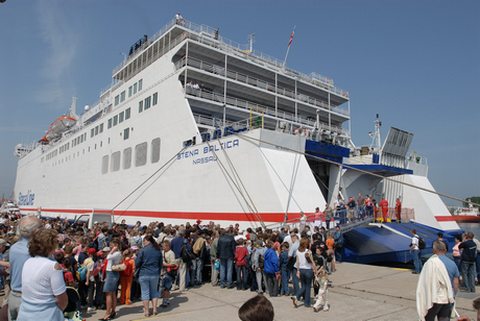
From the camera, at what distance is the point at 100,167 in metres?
27.4

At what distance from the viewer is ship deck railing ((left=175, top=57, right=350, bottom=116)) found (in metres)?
20.3

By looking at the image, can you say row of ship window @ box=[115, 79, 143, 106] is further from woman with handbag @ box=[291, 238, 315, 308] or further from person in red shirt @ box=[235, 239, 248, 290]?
woman with handbag @ box=[291, 238, 315, 308]

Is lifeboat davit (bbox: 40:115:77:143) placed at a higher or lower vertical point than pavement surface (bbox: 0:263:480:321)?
higher

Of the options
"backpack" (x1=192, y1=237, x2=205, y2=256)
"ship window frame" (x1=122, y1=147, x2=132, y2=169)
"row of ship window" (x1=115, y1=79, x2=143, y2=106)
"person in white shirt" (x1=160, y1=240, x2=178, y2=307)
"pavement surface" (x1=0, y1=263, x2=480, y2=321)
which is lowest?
"pavement surface" (x1=0, y1=263, x2=480, y2=321)

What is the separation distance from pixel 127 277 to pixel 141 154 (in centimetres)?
1531

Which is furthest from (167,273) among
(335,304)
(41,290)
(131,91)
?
(131,91)

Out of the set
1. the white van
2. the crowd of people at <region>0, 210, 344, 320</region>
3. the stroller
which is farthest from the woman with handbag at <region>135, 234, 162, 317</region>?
the white van

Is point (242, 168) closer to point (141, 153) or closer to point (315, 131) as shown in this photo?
point (315, 131)

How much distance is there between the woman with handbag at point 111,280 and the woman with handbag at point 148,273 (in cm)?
43

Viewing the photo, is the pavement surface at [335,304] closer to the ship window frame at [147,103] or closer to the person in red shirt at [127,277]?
the person in red shirt at [127,277]

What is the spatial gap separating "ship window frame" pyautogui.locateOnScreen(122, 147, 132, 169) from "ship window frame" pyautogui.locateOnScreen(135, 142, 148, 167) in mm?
887

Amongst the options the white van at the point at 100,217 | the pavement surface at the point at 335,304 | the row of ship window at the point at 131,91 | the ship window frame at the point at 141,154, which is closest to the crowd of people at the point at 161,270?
the pavement surface at the point at 335,304

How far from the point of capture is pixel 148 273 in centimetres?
685

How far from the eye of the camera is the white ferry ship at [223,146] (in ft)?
49.0
